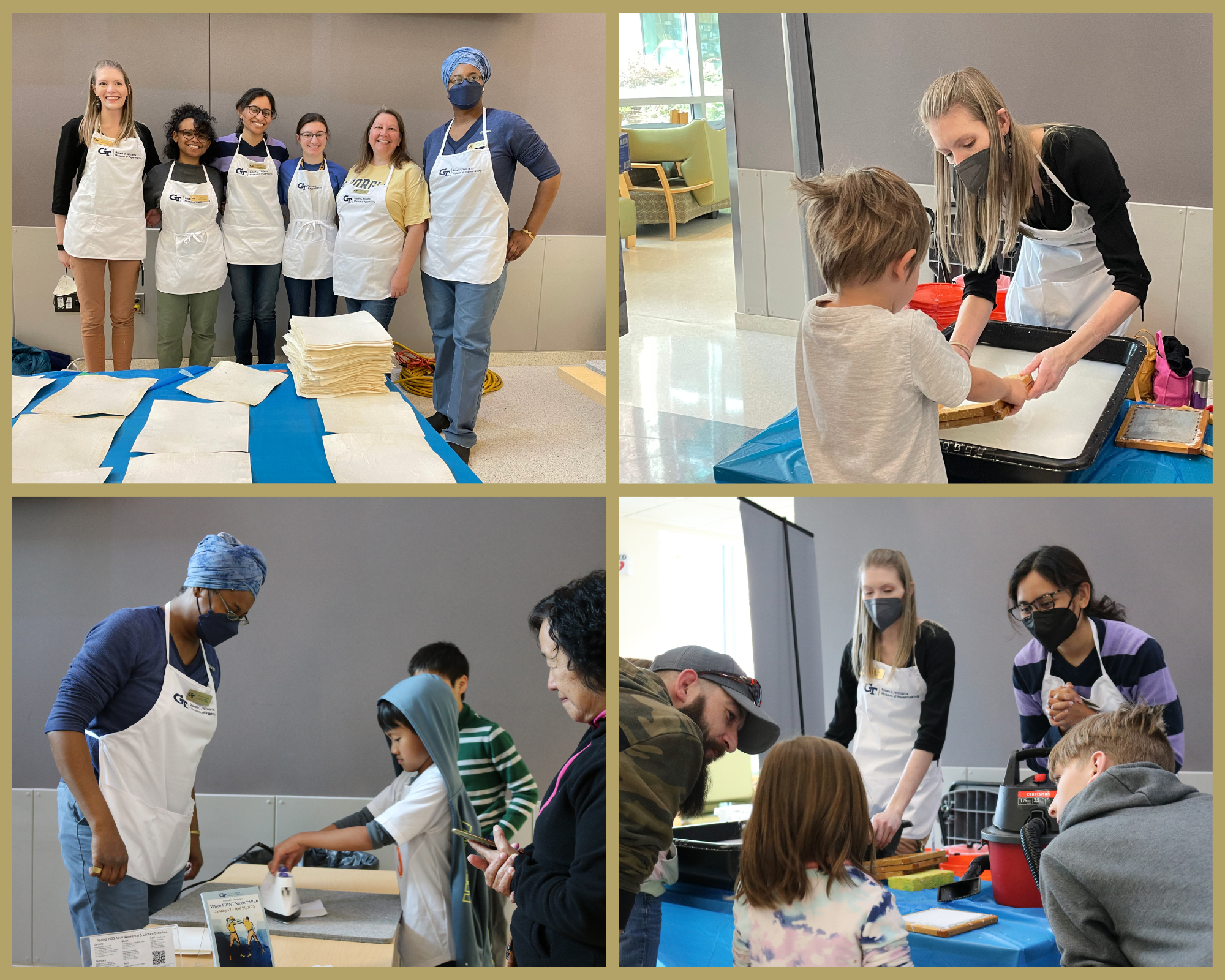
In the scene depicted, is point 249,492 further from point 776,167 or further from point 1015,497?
point 776,167

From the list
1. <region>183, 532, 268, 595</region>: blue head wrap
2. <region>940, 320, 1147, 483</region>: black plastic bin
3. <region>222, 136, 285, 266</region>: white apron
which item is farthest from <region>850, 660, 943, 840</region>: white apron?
<region>222, 136, 285, 266</region>: white apron

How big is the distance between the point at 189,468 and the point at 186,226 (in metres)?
2.54

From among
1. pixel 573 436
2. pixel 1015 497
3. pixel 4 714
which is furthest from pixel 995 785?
pixel 573 436

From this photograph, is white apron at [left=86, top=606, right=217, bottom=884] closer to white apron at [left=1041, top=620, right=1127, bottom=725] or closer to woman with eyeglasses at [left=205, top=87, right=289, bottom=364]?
white apron at [left=1041, top=620, right=1127, bottom=725]

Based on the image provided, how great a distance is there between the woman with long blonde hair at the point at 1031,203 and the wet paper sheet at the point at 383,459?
1253 mm

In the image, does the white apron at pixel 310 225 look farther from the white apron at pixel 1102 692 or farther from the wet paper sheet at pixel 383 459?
the white apron at pixel 1102 692

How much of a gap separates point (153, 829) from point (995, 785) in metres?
1.87

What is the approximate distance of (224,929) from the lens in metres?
1.68

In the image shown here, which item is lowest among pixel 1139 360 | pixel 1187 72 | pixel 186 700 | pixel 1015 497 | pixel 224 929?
pixel 224 929

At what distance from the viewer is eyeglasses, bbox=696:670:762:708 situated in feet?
5.29

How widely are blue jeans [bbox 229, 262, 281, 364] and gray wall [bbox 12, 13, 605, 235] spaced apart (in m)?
0.65

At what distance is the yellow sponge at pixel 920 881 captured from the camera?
174cm

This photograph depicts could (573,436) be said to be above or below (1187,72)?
below

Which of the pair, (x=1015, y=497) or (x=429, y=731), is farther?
(x=429, y=731)
